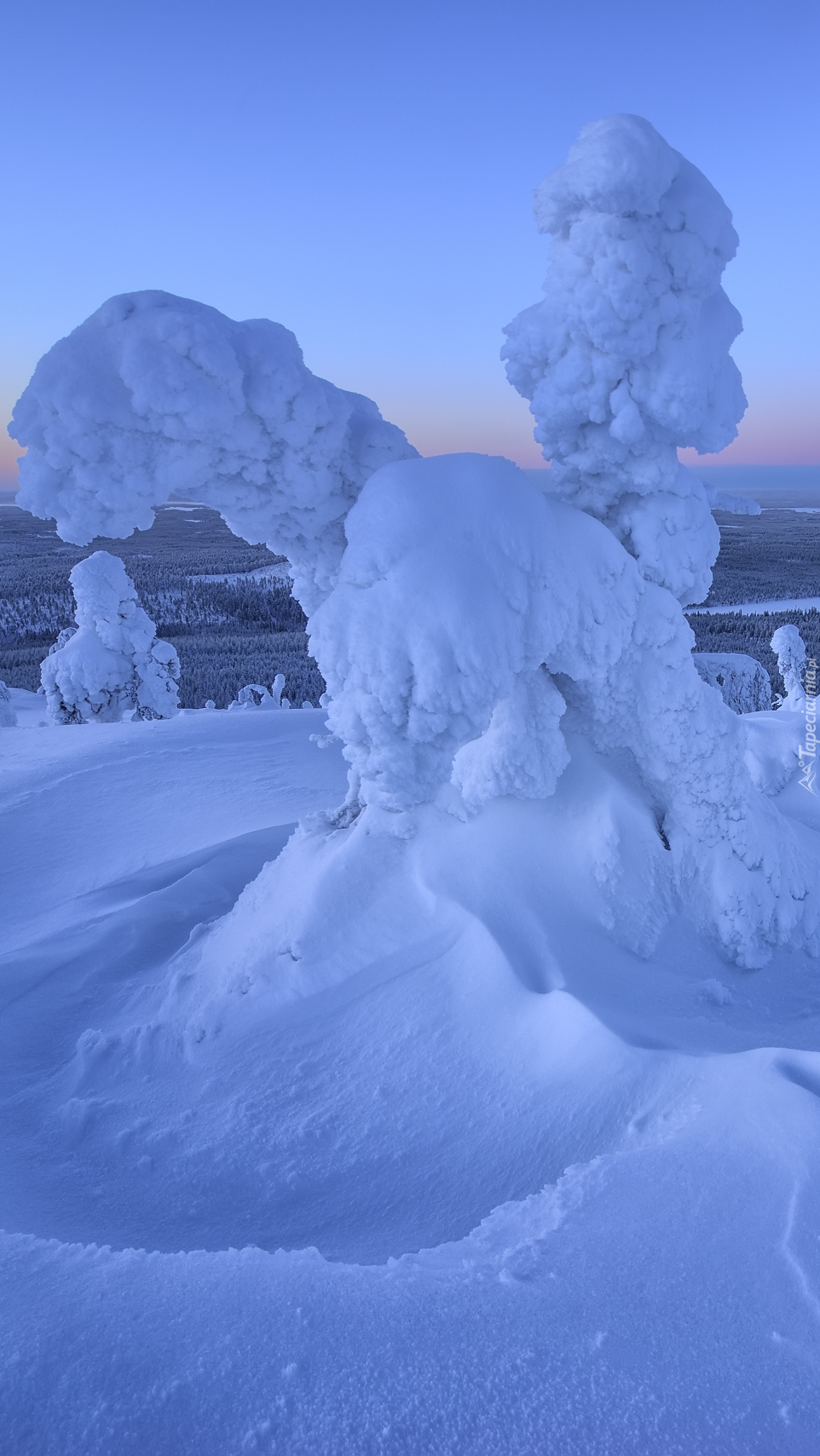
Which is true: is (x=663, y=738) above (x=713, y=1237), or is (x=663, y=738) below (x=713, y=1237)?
above

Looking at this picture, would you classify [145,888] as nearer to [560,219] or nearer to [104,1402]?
[104,1402]

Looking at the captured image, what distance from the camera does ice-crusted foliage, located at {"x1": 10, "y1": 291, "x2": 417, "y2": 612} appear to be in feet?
14.1

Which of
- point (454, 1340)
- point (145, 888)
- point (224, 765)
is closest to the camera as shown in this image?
point (454, 1340)

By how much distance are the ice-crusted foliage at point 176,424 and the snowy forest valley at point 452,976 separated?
0.03 metres

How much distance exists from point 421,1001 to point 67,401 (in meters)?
3.99

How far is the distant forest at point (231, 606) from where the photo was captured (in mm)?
36219

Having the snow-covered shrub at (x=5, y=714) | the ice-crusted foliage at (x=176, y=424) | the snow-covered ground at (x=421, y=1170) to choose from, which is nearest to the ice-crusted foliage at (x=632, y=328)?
the ice-crusted foliage at (x=176, y=424)

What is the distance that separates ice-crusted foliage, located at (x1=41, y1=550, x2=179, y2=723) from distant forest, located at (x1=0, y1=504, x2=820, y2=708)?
905cm

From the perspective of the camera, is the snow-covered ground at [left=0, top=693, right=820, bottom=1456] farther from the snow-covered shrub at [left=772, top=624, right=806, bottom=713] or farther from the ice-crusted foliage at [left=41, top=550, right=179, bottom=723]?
the ice-crusted foliage at [left=41, top=550, right=179, bottom=723]

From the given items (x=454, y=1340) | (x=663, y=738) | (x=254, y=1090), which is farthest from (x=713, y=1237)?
(x=663, y=738)

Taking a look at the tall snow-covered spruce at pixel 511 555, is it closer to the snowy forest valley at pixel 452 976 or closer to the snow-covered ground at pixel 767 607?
Result: the snowy forest valley at pixel 452 976

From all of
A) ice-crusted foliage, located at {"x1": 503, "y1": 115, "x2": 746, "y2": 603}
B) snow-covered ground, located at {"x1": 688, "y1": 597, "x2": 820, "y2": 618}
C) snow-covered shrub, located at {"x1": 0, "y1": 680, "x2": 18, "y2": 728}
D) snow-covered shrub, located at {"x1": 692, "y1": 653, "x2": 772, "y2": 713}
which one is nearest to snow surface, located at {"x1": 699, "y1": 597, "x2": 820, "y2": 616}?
snow-covered ground, located at {"x1": 688, "y1": 597, "x2": 820, "y2": 618}

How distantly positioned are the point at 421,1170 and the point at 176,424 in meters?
4.18

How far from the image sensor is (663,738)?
5680 millimetres
